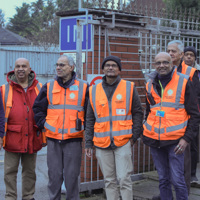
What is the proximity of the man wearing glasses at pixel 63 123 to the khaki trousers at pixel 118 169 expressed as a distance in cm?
37

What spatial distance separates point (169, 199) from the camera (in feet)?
16.1

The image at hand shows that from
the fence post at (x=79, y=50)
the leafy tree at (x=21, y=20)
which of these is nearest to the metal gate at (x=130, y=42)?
the fence post at (x=79, y=50)

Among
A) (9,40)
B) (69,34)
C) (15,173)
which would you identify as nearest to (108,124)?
(15,173)

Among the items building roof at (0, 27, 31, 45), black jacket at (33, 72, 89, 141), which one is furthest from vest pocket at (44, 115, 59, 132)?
building roof at (0, 27, 31, 45)

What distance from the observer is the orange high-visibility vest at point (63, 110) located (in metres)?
4.89

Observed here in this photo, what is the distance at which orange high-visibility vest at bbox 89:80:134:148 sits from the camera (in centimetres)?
470

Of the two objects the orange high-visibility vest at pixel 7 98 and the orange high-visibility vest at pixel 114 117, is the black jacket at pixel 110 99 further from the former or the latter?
the orange high-visibility vest at pixel 7 98

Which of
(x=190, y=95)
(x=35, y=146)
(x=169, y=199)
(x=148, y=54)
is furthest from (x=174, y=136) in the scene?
(x=148, y=54)

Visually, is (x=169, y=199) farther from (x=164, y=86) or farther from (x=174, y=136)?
(x=164, y=86)

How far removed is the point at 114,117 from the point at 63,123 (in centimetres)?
63

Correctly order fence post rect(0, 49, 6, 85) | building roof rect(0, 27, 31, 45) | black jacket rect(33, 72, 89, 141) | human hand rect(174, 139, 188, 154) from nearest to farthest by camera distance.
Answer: human hand rect(174, 139, 188, 154), black jacket rect(33, 72, 89, 141), fence post rect(0, 49, 6, 85), building roof rect(0, 27, 31, 45)

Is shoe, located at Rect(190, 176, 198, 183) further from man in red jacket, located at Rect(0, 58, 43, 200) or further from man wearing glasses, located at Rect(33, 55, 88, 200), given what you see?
man in red jacket, located at Rect(0, 58, 43, 200)

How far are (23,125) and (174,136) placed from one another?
1917mm

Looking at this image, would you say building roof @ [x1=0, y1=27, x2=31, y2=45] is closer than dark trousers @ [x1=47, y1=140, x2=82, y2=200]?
No
